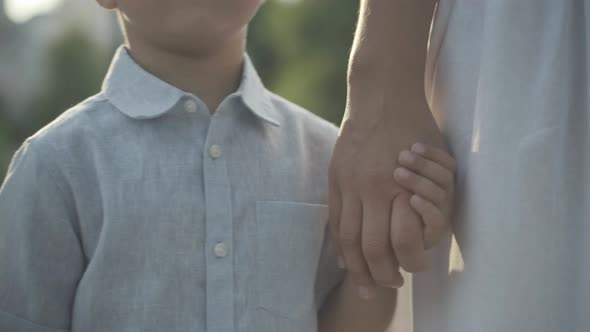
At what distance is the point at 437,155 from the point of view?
53.9 inches

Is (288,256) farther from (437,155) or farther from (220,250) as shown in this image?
(437,155)

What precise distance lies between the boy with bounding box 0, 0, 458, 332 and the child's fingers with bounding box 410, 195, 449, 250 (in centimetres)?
31

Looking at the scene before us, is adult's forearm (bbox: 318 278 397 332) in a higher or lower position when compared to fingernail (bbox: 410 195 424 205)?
lower

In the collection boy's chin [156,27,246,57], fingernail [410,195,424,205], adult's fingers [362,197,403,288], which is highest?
boy's chin [156,27,246,57]

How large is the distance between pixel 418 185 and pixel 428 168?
32 mm

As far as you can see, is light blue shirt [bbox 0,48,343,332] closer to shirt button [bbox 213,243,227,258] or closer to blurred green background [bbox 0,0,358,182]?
shirt button [bbox 213,243,227,258]

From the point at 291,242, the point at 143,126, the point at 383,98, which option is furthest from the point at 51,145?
the point at 383,98

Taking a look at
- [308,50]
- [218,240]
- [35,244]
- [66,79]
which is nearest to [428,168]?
[218,240]

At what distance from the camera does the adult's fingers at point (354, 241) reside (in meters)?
1.39

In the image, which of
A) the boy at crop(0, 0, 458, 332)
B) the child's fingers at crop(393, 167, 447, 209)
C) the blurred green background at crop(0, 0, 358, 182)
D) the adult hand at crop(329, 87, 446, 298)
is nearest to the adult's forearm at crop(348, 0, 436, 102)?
the adult hand at crop(329, 87, 446, 298)

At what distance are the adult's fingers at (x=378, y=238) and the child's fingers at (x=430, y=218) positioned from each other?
5 cm

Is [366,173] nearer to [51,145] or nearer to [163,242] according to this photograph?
[163,242]

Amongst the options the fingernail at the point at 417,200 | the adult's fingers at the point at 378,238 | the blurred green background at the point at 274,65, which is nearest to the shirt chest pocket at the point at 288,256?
the adult's fingers at the point at 378,238

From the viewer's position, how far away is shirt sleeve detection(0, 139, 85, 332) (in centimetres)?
146
